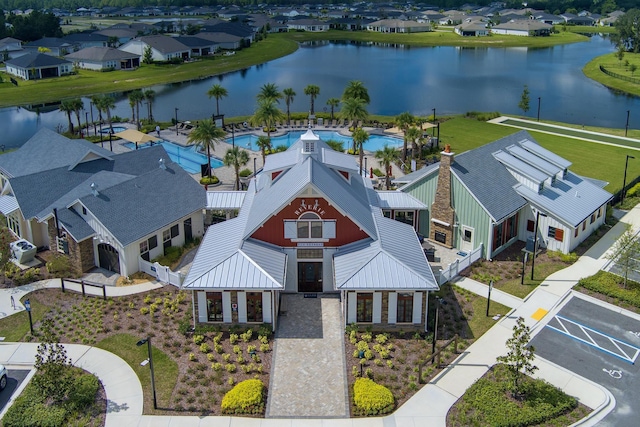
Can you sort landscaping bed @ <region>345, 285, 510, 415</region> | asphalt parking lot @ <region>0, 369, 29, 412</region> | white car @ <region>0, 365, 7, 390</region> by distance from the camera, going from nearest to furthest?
asphalt parking lot @ <region>0, 369, 29, 412</region> < white car @ <region>0, 365, 7, 390</region> < landscaping bed @ <region>345, 285, 510, 415</region>

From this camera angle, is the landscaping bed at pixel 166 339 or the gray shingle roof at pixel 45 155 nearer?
the landscaping bed at pixel 166 339

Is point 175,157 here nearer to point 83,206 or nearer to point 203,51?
point 83,206

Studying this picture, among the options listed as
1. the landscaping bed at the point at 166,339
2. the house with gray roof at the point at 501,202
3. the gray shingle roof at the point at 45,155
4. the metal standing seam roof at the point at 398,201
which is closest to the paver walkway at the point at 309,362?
the landscaping bed at the point at 166,339

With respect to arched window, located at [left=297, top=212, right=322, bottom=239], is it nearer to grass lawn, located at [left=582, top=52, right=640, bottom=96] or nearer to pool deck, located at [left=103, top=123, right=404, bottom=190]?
pool deck, located at [left=103, top=123, right=404, bottom=190]

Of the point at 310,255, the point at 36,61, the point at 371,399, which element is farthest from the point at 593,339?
the point at 36,61

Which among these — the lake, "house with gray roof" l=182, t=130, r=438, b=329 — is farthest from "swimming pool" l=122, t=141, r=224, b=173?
"house with gray roof" l=182, t=130, r=438, b=329

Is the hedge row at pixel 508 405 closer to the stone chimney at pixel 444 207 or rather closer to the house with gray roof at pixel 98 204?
the stone chimney at pixel 444 207

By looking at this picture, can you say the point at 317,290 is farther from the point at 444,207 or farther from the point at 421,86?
the point at 421,86
